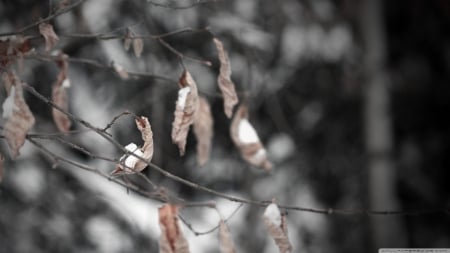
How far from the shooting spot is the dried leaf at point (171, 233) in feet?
4.17

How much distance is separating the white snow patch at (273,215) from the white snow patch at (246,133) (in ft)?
1.30

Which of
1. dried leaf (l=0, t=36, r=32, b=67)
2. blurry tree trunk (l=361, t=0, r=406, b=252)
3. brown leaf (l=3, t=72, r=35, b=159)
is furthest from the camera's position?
blurry tree trunk (l=361, t=0, r=406, b=252)

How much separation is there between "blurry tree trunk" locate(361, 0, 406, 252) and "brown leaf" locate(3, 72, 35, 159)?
271 centimetres

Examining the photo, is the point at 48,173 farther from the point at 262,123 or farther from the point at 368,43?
the point at 368,43

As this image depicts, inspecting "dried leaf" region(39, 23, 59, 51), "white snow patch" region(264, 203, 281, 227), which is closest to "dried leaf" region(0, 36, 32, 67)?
"dried leaf" region(39, 23, 59, 51)

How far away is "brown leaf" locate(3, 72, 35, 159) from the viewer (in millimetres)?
1129

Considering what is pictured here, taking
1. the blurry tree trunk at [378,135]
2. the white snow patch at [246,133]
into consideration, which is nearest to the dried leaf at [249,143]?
the white snow patch at [246,133]

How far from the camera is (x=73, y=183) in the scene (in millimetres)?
2959

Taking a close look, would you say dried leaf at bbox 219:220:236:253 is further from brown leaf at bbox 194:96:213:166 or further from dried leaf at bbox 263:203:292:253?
brown leaf at bbox 194:96:213:166

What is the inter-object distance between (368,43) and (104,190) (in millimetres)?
1609

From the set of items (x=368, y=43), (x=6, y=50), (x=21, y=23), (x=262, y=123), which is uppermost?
(x=368, y=43)

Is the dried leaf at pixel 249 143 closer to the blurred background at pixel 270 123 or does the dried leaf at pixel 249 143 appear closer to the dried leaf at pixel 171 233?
the dried leaf at pixel 171 233

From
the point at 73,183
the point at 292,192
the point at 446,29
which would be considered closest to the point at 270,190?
the point at 292,192

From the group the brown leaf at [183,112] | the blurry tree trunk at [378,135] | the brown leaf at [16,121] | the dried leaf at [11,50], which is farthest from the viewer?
the blurry tree trunk at [378,135]
